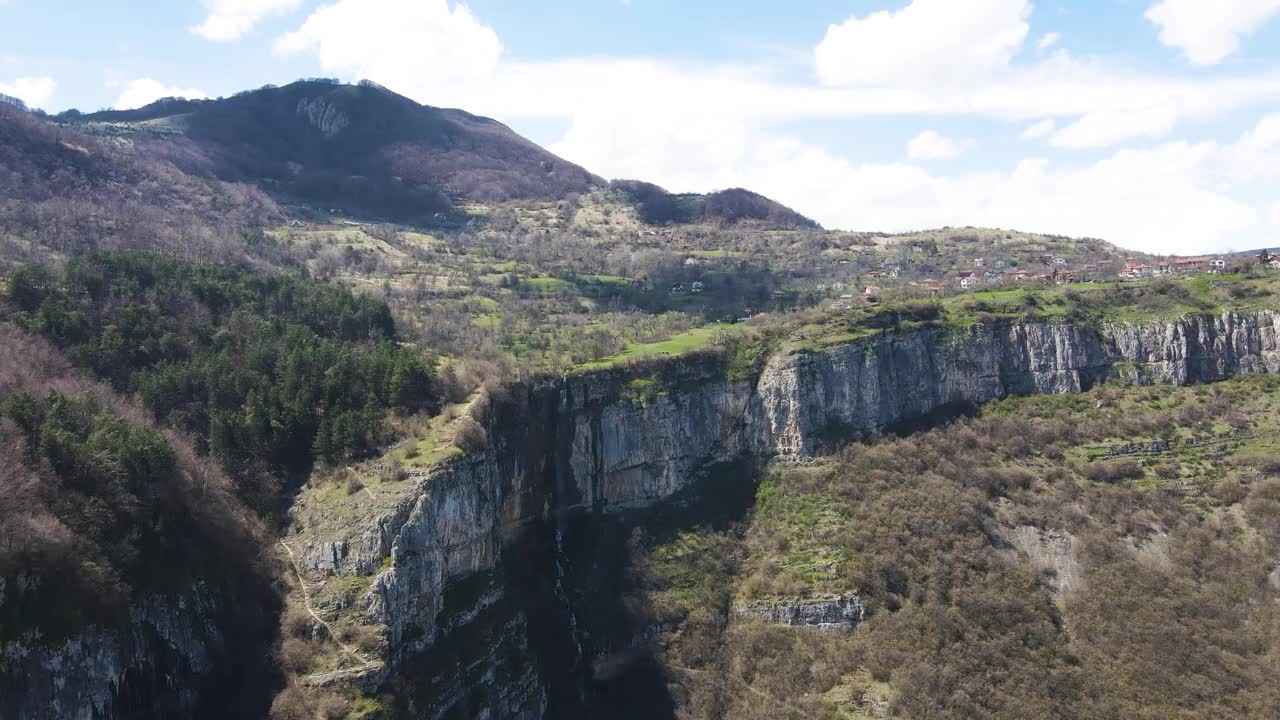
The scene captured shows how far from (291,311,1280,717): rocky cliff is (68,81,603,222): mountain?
103 meters

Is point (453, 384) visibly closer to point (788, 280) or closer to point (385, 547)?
point (385, 547)

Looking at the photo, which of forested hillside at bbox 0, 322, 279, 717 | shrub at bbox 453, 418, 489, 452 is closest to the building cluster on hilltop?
shrub at bbox 453, 418, 489, 452

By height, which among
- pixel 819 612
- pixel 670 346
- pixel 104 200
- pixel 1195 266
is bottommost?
pixel 819 612

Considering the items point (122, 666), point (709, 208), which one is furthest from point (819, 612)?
point (709, 208)

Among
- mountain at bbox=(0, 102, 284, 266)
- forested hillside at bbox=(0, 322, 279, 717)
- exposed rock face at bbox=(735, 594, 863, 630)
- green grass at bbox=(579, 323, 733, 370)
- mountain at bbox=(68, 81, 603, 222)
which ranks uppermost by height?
mountain at bbox=(68, 81, 603, 222)

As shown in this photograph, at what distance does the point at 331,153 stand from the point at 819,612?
525 feet

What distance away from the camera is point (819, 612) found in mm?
54688

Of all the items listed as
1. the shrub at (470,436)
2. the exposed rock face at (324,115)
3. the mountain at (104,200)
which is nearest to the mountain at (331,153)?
the exposed rock face at (324,115)

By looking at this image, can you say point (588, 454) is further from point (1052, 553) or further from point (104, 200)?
point (104, 200)

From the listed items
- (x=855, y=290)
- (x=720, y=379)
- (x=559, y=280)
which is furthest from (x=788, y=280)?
(x=720, y=379)

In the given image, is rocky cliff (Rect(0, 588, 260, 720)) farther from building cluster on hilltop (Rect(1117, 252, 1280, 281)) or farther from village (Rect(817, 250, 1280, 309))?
building cluster on hilltop (Rect(1117, 252, 1280, 281))

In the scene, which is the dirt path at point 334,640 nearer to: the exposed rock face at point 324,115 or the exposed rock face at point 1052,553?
the exposed rock face at point 1052,553

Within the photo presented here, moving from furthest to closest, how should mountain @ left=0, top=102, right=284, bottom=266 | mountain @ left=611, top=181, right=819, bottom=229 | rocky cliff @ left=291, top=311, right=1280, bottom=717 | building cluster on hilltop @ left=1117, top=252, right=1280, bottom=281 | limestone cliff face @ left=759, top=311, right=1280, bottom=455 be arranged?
mountain @ left=611, top=181, right=819, bottom=229 → building cluster on hilltop @ left=1117, top=252, right=1280, bottom=281 → mountain @ left=0, top=102, right=284, bottom=266 → limestone cliff face @ left=759, top=311, right=1280, bottom=455 → rocky cliff @ left=291, top=311, right=1280, bottom=717

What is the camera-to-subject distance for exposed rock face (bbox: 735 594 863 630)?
54312 mm
